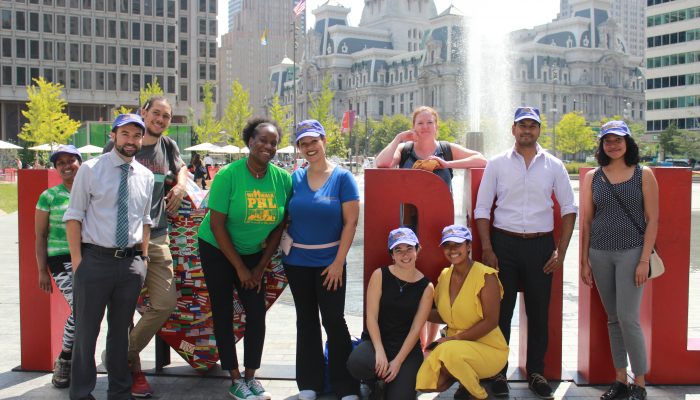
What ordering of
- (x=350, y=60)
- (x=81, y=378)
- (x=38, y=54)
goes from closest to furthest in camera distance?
(x=81, y=378) → (x=38, y=54) → (x=350, y=60)

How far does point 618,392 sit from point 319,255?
2320 millimetres

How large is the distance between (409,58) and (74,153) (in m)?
124

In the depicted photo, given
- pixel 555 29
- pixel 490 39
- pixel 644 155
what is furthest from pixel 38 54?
pixel 555 29

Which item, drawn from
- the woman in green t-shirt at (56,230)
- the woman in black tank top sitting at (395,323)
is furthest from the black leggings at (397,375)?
the woman in green t-shirt at (56,230)

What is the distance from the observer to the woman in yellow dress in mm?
4832

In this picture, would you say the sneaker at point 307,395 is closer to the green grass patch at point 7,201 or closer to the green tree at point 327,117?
the green grass patch at point 7,201

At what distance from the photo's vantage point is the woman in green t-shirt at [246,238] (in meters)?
4.89

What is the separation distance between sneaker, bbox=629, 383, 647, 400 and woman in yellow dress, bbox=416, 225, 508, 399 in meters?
0.90

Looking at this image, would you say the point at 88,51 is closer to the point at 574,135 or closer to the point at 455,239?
the point at 574,135

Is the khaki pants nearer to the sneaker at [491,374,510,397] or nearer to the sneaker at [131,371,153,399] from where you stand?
the sneaker at [131,371,153,399]

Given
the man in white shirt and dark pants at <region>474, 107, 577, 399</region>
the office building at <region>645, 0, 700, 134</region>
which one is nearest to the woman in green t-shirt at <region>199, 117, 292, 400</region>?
the man in white shirt and dark pants at <region>474, 107, 577, 399</region>

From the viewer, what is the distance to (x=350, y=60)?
135750 mm

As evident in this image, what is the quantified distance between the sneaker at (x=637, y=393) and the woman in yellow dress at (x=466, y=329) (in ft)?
2.97

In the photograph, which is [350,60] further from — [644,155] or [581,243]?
[581,243]
